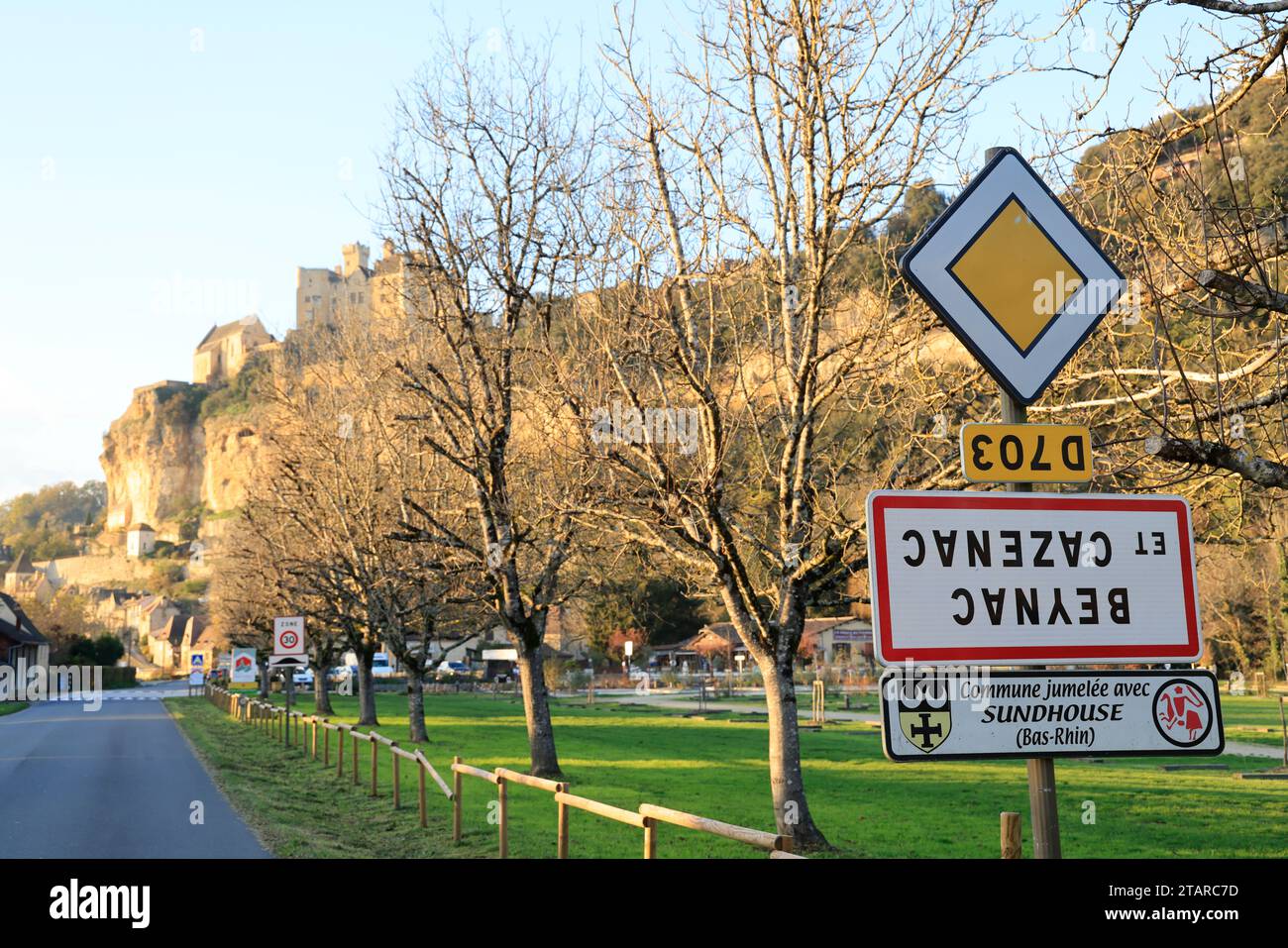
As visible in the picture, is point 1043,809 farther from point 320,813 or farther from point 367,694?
point 367,694

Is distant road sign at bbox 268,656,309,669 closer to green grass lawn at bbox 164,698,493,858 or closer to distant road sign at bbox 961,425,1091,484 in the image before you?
green grass lawn at bbox 164,698,493,858

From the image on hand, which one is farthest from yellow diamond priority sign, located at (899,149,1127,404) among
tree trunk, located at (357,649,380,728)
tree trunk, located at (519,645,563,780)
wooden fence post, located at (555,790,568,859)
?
tree trunk, located at (357,649,380,728)

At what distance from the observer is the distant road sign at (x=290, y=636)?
27547 mm

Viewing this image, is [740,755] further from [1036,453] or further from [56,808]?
[1036,453]

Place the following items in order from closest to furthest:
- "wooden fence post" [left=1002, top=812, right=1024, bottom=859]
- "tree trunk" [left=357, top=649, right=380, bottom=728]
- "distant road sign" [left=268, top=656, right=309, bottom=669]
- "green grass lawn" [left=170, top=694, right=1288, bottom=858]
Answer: "wooden fence post" [left=1002, top=812, right=1024, bottom=859] < "green grass lawn" [left=170, top=694, right=1288, bottom=858] < "distant road sign" [left=268, top=656, right=309, bottom=669] < "tree trunk" [left=357, top=649, right=380, bottom=728]

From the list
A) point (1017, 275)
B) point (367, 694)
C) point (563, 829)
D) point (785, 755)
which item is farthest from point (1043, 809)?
point (367, 694)

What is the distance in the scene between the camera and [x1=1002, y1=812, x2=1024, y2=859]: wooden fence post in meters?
4.08

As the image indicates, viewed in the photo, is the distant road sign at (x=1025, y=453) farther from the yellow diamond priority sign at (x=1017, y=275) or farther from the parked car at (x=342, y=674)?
the parked car at (x=342, y=674)

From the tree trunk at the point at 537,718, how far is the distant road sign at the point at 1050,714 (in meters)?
17.2

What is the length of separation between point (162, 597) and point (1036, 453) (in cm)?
18736

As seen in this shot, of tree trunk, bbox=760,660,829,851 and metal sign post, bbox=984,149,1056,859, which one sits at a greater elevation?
metal sign post, bbox=984,149,1056,859

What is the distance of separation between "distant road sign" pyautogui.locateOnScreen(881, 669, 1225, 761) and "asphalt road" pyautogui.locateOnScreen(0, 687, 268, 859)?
10978mm

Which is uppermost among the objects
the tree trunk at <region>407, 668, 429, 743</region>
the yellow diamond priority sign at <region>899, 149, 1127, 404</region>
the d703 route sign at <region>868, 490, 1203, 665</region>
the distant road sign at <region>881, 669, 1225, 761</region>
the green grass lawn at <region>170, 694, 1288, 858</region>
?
the yellow diamond priority sign at <region>899, 149, 1127, 404</region>

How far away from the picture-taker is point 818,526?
42.5 feet
